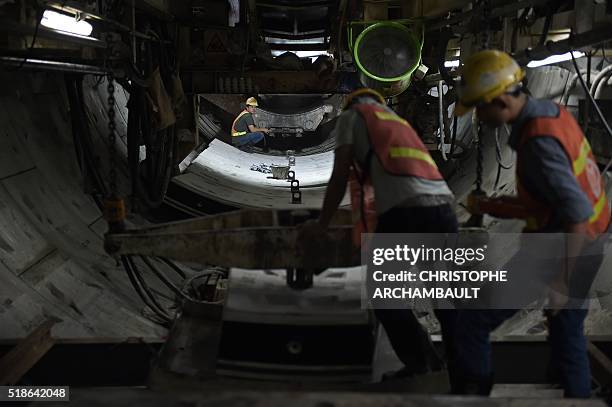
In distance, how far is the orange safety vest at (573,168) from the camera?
235cm

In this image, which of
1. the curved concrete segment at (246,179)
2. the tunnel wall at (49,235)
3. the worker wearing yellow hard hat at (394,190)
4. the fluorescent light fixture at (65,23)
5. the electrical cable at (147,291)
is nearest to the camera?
the worker wearing yellow hard hat at (394,190)

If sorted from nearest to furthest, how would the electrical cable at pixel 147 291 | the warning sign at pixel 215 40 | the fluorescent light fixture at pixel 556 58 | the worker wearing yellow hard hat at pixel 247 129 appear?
the fluorescent light fixture at pixel 556 58 → the electrical cable at pixel 147 291 → the warning sign at pixel 215 40 → the worker wearing yellow hard hat at pixel 247 129

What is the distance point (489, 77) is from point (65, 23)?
2440mm

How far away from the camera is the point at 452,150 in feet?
23.6

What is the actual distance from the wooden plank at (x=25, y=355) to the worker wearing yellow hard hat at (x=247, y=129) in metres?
10.9

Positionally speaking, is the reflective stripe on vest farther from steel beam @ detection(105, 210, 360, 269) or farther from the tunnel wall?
the tunnel wall

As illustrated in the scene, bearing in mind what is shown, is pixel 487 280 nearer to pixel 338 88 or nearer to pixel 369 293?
pixel 369 293

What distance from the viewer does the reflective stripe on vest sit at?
2746 millimetres

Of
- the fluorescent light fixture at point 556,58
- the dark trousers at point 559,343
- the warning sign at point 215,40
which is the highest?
the warning sign at point 215,40

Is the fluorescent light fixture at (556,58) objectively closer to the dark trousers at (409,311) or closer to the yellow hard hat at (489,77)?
the yellow hard hat at (489,77)

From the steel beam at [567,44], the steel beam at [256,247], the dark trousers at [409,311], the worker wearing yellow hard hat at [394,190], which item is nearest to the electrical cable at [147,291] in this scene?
the steel beam at [256,247]

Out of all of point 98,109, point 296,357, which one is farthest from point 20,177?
point 296,357

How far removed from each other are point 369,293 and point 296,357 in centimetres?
53

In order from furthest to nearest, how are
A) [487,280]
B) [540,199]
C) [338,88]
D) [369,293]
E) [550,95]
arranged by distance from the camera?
1. [338,88]
2. [550,95]
3. [369,293]
4. [487,280]
5. [540,199]
